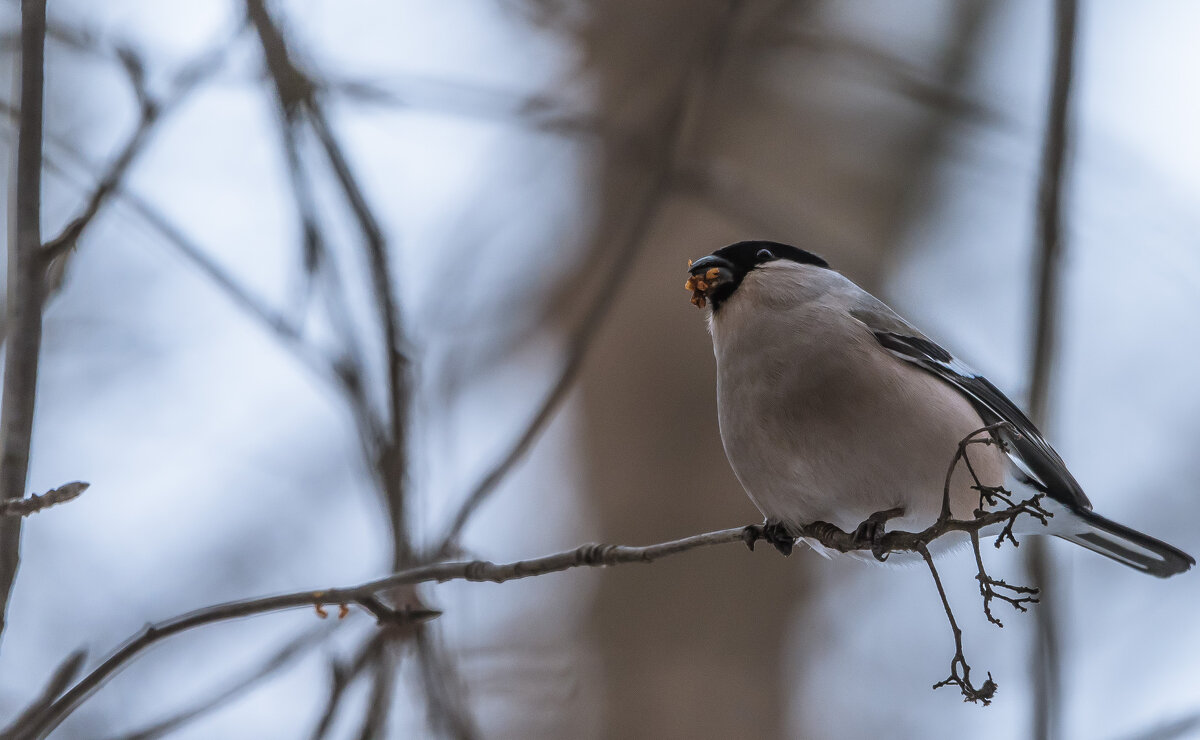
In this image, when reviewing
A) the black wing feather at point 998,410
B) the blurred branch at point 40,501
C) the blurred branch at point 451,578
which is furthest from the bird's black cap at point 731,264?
the blurred branch at point 40,501

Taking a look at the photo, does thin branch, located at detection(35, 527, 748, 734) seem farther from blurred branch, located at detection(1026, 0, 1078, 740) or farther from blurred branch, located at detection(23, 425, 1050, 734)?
blurred branch, located at detection(1026, 0, 1078, 740)

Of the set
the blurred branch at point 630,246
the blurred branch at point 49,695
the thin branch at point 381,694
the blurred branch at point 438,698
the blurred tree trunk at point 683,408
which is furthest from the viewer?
the blurred tree trunk at point 683,408

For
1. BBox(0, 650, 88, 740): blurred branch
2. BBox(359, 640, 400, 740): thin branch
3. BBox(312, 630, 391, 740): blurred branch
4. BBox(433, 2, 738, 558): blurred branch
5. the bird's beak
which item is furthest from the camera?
the bird's beak

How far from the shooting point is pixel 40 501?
48.2 inches

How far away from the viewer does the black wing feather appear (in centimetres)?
246

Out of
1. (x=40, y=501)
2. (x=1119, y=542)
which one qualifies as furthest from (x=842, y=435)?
(x=40, y=501)

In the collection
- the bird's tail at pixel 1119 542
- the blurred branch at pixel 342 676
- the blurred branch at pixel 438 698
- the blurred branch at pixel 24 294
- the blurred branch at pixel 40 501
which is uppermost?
the blurred branch at pixel 24 294

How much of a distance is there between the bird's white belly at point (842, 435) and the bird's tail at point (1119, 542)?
0.27 meters

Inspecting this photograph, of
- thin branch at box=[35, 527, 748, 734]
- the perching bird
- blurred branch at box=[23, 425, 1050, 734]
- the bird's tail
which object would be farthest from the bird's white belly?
thin branch at box=[35, 527, 748, 734]

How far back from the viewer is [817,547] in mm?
2480

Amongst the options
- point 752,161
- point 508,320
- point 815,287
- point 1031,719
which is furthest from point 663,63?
point 1031,719

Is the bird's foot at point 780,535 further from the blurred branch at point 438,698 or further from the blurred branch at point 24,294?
the blurred branch at point 24,294

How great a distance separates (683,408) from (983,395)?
179 centimetres

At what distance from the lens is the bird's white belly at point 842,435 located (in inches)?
88.7
